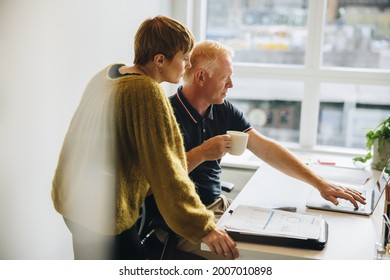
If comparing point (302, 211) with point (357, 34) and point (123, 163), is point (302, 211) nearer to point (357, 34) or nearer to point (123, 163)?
point (123, 163)

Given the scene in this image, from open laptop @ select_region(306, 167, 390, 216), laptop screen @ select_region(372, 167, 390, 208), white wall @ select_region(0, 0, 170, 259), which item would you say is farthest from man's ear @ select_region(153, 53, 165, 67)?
laptop screen @ select_region(372, 167, 390, 208)

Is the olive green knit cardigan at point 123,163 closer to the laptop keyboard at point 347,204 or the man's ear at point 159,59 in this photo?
the man's ear at point 159,59

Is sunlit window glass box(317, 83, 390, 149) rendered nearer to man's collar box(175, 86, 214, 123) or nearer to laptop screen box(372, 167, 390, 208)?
laptop screen box(372, 167, 390, 208)

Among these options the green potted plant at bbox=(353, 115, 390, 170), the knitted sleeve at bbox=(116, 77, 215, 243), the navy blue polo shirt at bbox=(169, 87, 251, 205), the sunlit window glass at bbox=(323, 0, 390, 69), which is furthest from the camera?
the sunlit window glass at bbox=(323, 0, 390, 69)

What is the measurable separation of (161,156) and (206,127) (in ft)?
2.76

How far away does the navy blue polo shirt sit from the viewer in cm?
201

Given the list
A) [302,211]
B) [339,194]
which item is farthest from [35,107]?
[339,194]

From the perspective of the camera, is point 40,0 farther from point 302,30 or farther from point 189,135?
point 302,30

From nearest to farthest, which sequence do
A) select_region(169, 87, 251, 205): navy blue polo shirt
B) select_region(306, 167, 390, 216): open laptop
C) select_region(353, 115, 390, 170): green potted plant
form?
1. select_region(306, 167, 390, 216): open laptop
2. select_region(169, 87, 251, 205): navy blue polo shirt
3. select_region(353, 115, 390, 170): green potted plant

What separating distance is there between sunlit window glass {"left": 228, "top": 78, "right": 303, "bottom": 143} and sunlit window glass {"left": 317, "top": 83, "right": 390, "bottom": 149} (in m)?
0.15

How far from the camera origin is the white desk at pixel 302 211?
137 centimetres

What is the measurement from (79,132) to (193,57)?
2.52 feet
